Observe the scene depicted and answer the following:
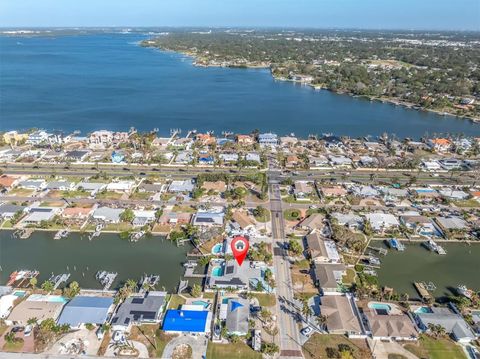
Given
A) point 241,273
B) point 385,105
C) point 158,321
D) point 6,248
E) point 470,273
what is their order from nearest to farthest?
point 158,321 → point 241,273 → point 470,273 → point 6,248 → point 385,105

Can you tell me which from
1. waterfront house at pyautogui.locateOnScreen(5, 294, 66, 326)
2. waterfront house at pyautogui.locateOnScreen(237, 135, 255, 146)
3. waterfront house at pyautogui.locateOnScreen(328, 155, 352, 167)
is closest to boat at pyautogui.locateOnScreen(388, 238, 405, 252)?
waterfront house at pyautogui.locateOnScreen(328, 155, 352, 167)

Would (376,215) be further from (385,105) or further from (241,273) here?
(385,105)

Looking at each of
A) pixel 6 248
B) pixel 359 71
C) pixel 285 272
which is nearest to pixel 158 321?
pixel 285 272

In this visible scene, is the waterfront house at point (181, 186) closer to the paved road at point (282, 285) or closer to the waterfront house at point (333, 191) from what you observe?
the paved road at point (282, 285)

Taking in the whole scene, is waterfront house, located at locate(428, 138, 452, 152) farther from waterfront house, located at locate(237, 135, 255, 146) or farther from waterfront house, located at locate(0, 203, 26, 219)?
waterfront house, located at locate(0, 203, 26, 219)

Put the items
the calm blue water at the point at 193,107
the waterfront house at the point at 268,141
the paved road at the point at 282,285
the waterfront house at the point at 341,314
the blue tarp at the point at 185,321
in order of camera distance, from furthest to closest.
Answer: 1. the calm blue water at the point at 193,107
2. the waterfront house at the point at 268,141
3. the waterfront house at the point at 341,314
4. the blue tarp at the point at 185,321
5. the paved road at the point at 282,285

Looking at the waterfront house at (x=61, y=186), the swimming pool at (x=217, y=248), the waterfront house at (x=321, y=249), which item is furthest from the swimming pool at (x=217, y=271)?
the waterfront house at (x=61, y=186)
